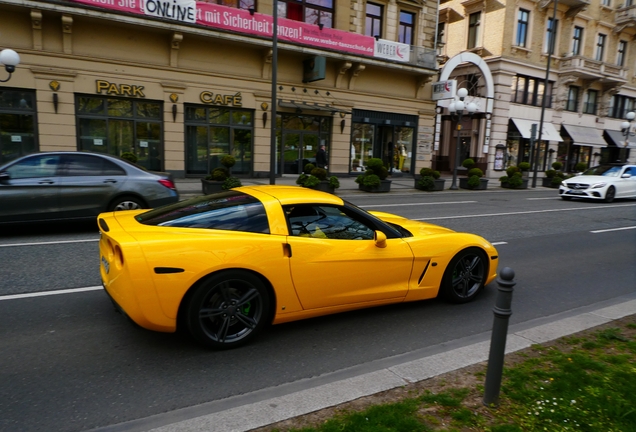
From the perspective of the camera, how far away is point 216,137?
20.8 m

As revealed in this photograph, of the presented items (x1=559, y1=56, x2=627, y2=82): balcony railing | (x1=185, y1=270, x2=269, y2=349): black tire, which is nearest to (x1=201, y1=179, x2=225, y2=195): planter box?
(x1=185, y1=270, x2=269, y2=349): black tire

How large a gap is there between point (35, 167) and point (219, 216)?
5.88 metres

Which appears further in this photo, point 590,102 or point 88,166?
point 590,102

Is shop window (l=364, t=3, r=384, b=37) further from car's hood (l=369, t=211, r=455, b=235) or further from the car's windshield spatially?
car's hood (l=369, t=211, r=455, b=235)

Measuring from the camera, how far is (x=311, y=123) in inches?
910

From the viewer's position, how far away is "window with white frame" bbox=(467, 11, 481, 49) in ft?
104

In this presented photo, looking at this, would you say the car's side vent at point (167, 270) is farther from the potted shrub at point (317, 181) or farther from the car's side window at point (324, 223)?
the potted shrub at point (317, 181)

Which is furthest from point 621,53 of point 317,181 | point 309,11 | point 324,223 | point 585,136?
point 324,223

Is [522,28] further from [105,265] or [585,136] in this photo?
[105,265]

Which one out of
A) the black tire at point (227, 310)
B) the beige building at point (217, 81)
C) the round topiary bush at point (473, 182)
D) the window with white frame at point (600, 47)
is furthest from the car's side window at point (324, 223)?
the window with white frame at point (600, 47)

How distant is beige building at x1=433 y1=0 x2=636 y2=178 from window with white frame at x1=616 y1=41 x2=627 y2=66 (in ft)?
0.19

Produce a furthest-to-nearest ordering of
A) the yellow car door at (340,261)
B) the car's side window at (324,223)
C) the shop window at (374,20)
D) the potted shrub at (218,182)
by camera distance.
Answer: the shop window at (374,20)
the potted shrub at (218,182)
the car's side window at (324,223)
the yellow car door at (340,261)

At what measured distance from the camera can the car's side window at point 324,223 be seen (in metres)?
4.25

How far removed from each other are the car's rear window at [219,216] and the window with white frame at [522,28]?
32.6 m
